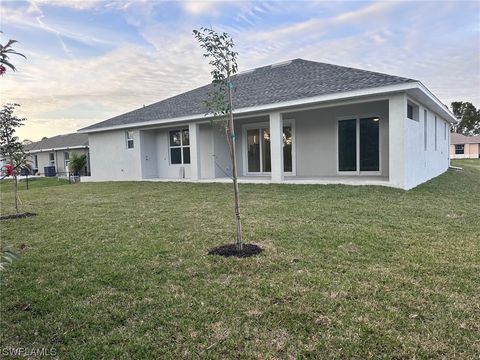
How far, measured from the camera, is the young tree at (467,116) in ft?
225

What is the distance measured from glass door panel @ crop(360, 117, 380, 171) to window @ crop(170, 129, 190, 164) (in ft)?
27.3

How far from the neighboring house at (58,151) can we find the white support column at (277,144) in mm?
19838

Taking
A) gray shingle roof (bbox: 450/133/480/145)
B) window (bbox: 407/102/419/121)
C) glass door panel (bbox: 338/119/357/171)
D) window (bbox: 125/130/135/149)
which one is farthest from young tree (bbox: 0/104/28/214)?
gray shingle roof (bbox: 450/133/480/145)

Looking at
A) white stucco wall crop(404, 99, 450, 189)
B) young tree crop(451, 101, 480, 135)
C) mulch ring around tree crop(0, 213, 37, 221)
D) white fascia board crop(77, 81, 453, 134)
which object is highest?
young tree crop(451, 101, 480, 135)

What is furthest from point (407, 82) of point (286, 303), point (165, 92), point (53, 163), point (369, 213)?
point (53, 163)

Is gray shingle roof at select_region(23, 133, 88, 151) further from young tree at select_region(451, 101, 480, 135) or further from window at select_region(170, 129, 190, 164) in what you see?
young tree at select_region(451, 101, 480, 135)

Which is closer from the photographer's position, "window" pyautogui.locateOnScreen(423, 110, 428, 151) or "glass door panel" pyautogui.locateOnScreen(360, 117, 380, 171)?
"glass door panel" pyautogui.locateOnScreen(360, 117, 380, 171)

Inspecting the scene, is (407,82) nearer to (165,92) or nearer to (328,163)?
(328,163)

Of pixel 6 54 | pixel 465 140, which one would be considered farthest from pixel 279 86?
pixel 465 140

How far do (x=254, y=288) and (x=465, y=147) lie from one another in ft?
213

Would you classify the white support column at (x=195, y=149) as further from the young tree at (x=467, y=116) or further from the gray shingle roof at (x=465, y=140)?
the young tree at (x=467, y=116)

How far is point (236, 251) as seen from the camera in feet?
16.0

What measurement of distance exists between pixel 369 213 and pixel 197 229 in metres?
3.75

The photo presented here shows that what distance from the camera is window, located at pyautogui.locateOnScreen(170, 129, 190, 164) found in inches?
674
